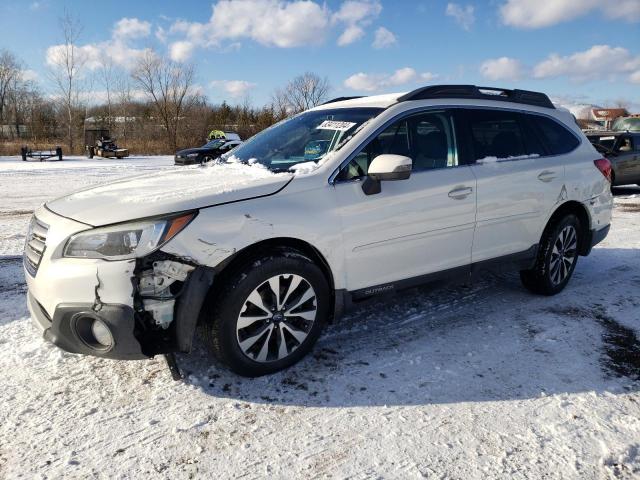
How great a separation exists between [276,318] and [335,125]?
59.8 inches

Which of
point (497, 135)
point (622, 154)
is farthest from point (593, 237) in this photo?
point (622, 154)

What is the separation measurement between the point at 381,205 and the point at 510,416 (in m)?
1.47

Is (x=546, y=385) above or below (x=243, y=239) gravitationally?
below

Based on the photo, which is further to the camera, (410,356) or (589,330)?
(589,330)

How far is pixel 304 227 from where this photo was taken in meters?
2.96

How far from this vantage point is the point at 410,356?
3.32 metres

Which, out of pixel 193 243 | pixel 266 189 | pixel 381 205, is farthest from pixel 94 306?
pixel 381 205

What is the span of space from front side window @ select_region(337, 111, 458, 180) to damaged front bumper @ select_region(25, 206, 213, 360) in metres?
1.25

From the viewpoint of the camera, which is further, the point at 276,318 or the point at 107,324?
the point at 276,318

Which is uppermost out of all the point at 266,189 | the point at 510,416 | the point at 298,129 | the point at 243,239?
the point at 298,129

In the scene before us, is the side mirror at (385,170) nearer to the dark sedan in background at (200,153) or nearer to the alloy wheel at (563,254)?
the alloy wheel at (563,254)

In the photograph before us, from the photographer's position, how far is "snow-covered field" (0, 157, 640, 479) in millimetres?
2289

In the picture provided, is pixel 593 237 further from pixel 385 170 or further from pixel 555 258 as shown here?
pixel 385 170

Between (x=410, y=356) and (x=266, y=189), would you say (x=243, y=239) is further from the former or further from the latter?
(x=410, y=356)
